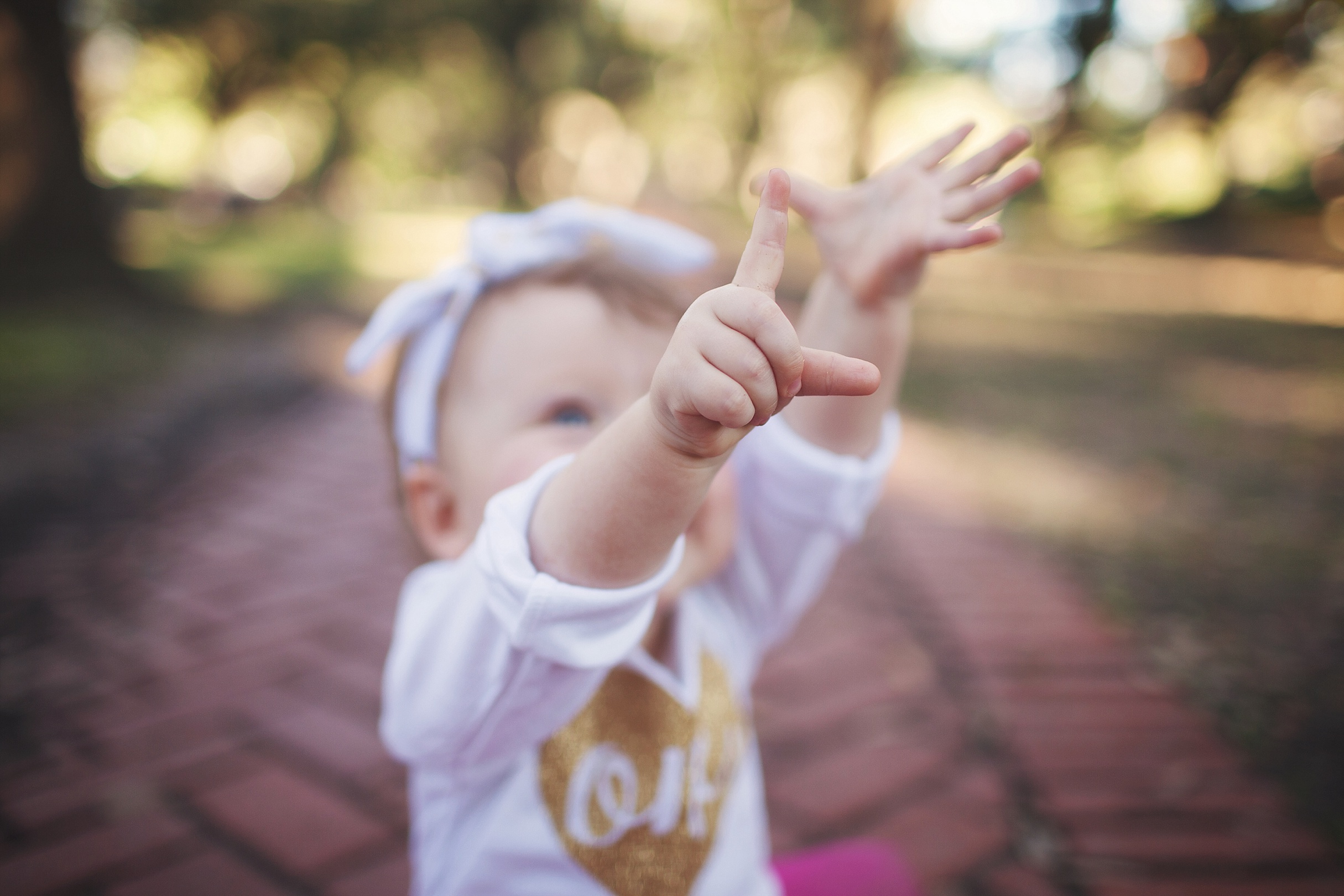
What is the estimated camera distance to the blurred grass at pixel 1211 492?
2186mm

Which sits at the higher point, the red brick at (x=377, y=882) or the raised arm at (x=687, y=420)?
the raised arm at (x=687, y=420)

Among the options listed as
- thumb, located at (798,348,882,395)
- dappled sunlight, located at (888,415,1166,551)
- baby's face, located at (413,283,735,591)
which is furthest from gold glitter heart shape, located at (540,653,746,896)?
dappled sunlight, located at (888,415,1166,551)

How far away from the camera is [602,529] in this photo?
0.73 meters

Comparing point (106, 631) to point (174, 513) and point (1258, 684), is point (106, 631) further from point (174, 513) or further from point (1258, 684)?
point (1258, 684)

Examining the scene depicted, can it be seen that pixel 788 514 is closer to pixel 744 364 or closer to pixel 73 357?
pixel 744 364

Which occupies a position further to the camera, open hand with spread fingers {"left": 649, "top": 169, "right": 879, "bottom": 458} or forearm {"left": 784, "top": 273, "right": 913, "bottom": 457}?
forearm {"left": 784, "top": 273, "right": 913, "bottom": 457}

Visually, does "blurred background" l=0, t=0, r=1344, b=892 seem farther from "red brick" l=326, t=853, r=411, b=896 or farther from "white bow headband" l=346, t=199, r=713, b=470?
"white bow headband" l=346, t=199, r=713, b=470

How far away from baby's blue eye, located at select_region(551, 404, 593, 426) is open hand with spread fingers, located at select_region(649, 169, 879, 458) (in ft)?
1.04

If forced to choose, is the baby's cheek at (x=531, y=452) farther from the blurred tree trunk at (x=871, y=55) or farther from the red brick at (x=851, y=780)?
the blurred tree trunk at (x=871, y=55)

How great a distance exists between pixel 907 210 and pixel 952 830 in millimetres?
1241

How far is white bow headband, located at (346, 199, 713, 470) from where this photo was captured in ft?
3.56

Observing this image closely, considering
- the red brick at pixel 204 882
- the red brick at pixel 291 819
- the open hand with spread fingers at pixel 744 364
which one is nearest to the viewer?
the open hand with spread fingers at pixel 744 364

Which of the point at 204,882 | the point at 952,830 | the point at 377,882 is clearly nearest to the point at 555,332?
the point at 377,882

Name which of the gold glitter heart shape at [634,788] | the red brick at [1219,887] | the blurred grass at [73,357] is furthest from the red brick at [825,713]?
the blurred grass at [73,357]
